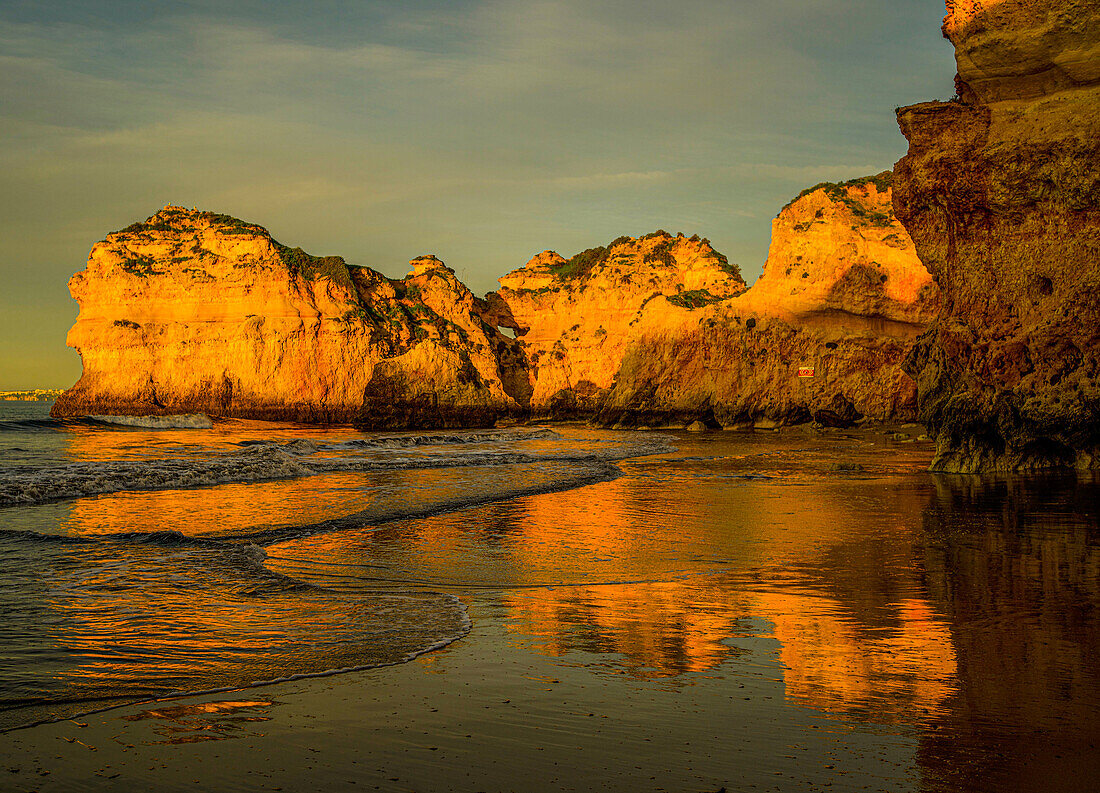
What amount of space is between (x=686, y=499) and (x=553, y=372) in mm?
47603

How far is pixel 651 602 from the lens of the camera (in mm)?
6309

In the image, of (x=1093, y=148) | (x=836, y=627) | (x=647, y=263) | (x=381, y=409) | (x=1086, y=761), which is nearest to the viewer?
(x=1086, y=761)

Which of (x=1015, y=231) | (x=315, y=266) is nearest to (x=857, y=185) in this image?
(x=1015, y=231)

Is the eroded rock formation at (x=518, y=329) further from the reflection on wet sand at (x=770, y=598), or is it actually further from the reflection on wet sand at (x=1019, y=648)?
the reflection on wet sand at (x=1019, y=648)

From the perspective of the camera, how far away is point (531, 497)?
1373cm

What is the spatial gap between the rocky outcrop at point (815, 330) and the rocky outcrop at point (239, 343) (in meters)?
15.2

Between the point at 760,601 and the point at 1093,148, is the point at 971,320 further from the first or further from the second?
the point at 760,601

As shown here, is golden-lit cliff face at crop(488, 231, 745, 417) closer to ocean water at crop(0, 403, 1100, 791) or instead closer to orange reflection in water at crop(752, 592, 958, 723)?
ocean water at crop(0, 403, 1100, 791)

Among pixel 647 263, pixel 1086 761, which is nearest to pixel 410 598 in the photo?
pixel 1086 761

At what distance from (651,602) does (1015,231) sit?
12998mm

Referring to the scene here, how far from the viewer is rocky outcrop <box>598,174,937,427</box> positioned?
34875mm

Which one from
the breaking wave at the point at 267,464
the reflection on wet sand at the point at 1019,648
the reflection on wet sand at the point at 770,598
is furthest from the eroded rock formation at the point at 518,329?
the reflection on wet sand at the point at 1019,648

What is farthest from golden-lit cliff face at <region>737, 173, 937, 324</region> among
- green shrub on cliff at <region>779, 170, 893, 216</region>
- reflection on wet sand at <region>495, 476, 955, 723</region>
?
reflection on wet sand at <region>495, 476, 955, 723</region>

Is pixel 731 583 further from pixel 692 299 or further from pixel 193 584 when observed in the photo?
pixel 692 299
